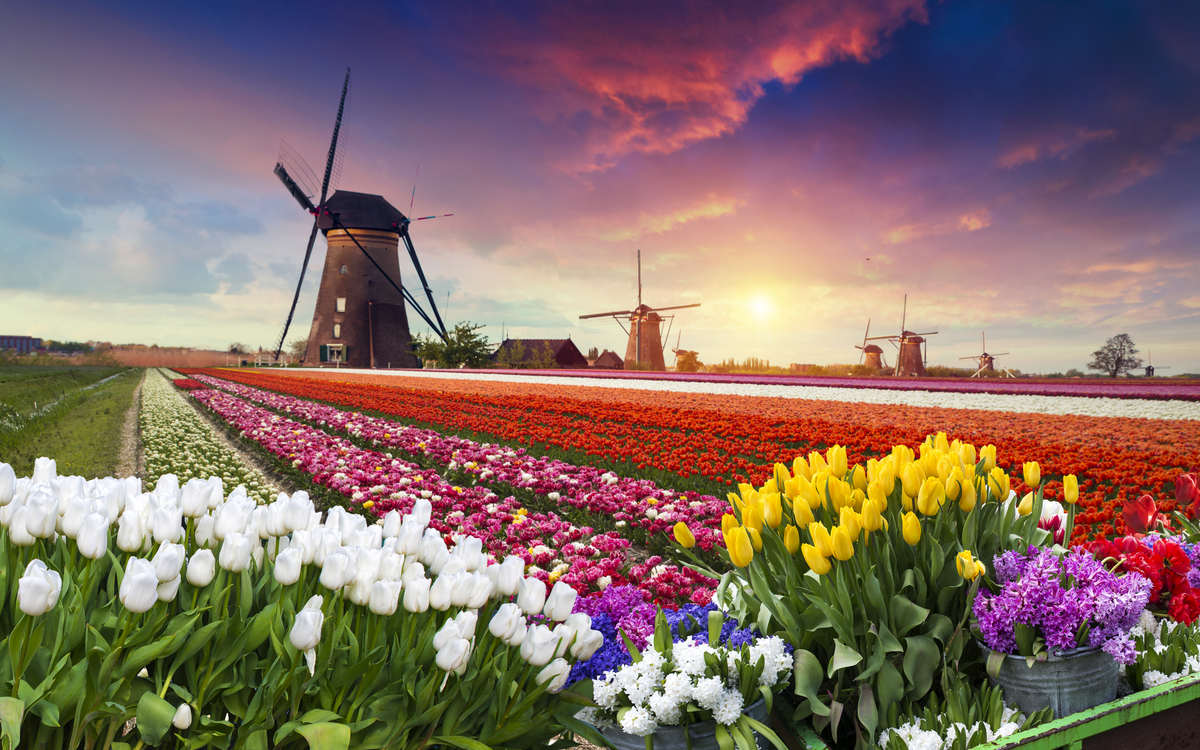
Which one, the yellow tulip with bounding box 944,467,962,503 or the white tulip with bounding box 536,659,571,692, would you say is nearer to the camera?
the white tulip with bounding box 536,659,571,692

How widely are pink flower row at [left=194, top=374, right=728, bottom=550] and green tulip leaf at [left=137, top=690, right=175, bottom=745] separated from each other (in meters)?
2.18

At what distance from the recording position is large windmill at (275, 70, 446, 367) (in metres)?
42.6

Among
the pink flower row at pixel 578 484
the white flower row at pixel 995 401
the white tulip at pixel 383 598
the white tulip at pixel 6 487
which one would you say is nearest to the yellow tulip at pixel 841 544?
the white tulip at pixel 383 598

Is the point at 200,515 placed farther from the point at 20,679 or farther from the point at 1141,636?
the point at 1141,636

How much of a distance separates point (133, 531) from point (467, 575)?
94 centimetres

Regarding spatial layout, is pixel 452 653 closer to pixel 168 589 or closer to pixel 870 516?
pixel 168 589

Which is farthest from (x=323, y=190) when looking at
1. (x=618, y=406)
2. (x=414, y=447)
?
(x=414, y=447)

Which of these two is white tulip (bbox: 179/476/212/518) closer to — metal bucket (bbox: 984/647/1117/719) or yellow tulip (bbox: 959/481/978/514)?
yellow tulip (bbox: 959/481/978/514)

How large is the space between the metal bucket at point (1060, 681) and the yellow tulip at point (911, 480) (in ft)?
1.78

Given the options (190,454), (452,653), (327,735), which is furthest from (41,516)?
(190,454)

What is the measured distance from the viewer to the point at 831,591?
186 centimetres

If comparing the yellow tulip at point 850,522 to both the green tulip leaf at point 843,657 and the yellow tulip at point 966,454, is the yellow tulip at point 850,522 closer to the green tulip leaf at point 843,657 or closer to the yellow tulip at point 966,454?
the green tulip leaf at point 843,657

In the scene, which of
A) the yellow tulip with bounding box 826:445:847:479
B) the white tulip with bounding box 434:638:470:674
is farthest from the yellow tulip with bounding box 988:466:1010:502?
the white tulip with bounding box 434:638:470:674

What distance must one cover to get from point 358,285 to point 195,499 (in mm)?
44114
